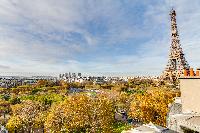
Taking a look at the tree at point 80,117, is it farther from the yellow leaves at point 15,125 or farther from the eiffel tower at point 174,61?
the eiffel tower at point 174,61

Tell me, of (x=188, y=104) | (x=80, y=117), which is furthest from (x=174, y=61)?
(x=188, y=104)

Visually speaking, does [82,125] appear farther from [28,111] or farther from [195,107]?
[195,107]

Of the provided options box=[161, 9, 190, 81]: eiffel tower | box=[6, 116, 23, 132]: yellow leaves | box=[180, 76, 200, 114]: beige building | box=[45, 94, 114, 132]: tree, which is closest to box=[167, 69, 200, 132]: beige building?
box=[180, 76, 200, 114]: beige building

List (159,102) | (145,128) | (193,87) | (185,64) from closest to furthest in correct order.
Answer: (145,128), (193,87), (159,102), (185,64)

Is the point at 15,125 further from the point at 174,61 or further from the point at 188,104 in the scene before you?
the point at 174,61

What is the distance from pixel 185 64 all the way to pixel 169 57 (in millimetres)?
5899

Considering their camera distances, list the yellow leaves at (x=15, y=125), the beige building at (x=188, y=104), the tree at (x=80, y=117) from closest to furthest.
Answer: the beige building at (x=188, y=104) → the tree at (x=80, y=117) → the yellow leaves at (x=15, y=125)

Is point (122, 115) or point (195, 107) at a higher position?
point (195, 107)

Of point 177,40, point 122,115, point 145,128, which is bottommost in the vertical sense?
point 122,115

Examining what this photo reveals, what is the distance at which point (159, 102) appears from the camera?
133ft

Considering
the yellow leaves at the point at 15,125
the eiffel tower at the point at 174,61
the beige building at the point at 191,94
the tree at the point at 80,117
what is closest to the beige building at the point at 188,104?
the beige building at the point at 191,94

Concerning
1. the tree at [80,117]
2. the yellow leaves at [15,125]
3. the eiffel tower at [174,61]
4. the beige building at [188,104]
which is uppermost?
the eiffel tower at [174,61]

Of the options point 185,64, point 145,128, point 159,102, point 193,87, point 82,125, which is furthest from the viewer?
point 185,64

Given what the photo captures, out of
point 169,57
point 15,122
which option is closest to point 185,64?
point 169,57
